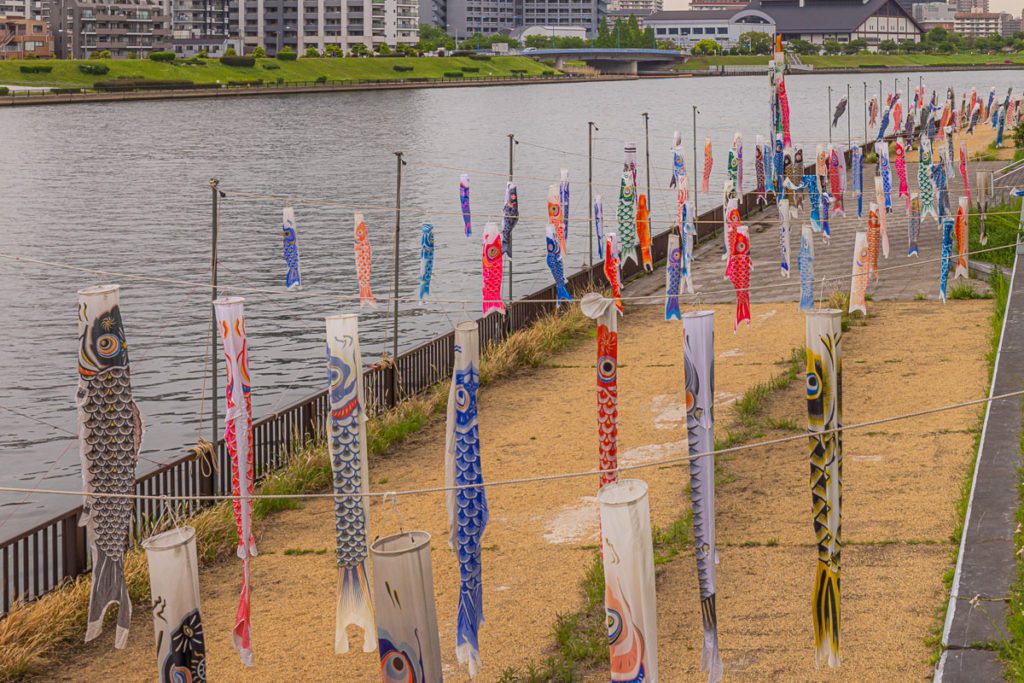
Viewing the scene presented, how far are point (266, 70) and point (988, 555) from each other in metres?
145

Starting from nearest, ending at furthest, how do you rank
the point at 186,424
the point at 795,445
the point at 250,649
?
1. the point at 250,649
2. the point at 795,445
3. the point at 186,424

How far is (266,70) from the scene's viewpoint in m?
152

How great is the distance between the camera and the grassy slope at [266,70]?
433 ft

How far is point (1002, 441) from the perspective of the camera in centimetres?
1814

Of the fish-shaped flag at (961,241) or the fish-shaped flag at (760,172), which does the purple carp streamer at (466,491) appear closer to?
the fish-shaped flag at (961,241)

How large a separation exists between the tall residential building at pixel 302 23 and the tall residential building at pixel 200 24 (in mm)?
2894

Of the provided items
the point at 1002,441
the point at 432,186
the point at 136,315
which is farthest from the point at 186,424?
the point at 432,186

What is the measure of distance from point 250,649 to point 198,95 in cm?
12915

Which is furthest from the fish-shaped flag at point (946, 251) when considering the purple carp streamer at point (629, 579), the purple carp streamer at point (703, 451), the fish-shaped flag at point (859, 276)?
the purple carp streamer at point (629, 579)

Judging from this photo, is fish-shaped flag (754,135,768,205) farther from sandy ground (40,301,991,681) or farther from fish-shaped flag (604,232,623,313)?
sandy ground (40,301,991,681)

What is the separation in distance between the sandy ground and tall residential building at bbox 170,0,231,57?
564ft

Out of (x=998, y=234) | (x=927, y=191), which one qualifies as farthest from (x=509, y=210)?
(x=998, y=234)

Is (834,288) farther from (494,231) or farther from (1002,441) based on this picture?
(1002,441)

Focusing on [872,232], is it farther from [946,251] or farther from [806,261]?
[806,261]
